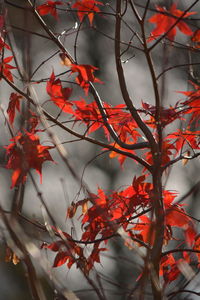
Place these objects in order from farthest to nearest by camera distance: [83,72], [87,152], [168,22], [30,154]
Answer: [87,152], [83,72], [30,154], [168,22]

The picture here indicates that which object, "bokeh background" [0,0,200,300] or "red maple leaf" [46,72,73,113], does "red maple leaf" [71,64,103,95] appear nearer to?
"red maple leaf" [46,72,73,113]

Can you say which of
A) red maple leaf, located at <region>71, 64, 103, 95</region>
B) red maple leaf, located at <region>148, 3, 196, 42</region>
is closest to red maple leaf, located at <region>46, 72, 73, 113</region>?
red maple leaf, located at <region>71, 64, 103, 95</region>

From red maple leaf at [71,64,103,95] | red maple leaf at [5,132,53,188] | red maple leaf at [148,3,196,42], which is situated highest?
red maple leaf at [148,3,196,42]

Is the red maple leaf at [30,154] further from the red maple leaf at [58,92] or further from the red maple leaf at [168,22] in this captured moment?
the red maple leaf at [168,22]

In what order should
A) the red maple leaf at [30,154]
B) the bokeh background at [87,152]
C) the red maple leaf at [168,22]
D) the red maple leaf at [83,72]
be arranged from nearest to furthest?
the red maple leaf at [168,22] → the red maple leaf at [30,154] → the red maple leaf at [83,72] → the bokeh background at [87,152]

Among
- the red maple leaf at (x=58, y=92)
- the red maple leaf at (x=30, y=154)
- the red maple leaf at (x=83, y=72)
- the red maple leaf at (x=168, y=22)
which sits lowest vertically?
the red maple leaf at (x=30, y=154)

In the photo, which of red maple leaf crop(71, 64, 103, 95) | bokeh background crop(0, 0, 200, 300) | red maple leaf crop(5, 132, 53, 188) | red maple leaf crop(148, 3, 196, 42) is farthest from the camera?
bokeh background crop(0, 0, 200, 300)

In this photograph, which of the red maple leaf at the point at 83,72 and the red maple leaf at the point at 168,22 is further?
the red maple leaf at the point at 83,72

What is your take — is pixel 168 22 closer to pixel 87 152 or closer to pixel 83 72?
pixel 83 72

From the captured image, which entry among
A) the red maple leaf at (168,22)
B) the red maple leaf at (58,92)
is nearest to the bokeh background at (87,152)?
the red maple leaf at (58,92)

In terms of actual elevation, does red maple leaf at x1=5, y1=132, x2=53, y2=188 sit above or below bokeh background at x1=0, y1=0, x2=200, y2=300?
below

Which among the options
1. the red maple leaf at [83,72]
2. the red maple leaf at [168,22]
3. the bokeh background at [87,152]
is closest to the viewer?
the red maple leaf at [168,22]

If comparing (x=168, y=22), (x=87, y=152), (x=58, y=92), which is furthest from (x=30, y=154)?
(x=87, y=152)

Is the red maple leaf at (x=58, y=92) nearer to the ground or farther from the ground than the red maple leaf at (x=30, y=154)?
farther from the ground
